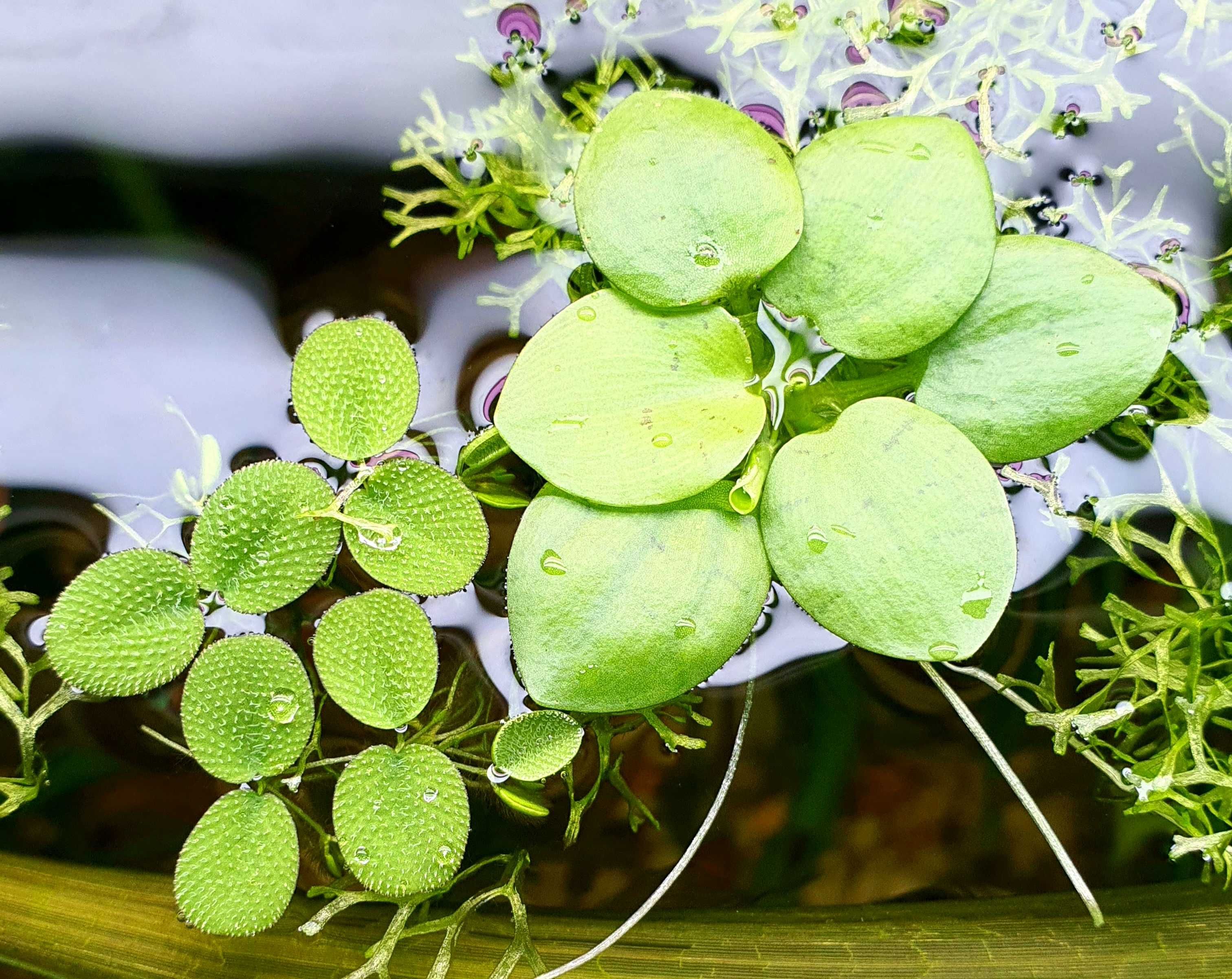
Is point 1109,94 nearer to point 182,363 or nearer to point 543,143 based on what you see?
point 543,143

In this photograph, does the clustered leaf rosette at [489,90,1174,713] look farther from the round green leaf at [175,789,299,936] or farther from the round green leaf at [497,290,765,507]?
the round green leaf at [175,789,299,936]

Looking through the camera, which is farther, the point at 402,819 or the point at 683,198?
the point at 402,819

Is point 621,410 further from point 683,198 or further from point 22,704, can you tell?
point 22,704

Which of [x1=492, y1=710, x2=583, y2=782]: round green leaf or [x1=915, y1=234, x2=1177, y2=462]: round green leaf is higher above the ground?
[x1=915, y1=234, x2=1177, y2=462]: round green leaf

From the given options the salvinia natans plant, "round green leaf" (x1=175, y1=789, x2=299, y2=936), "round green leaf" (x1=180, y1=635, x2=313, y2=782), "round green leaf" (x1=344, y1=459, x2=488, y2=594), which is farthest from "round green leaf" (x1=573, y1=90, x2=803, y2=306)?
"round green leaf" (x1=175, y1=789, x2=299, y2=936)

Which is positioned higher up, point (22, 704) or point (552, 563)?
point (552, 563)

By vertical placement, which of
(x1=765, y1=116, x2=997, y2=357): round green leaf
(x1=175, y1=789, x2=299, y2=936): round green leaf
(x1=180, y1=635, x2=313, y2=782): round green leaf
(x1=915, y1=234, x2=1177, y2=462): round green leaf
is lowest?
(x1=175, y1=789, x2=299, y2=936): round green leaf

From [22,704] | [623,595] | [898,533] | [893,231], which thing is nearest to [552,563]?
[623,595]
